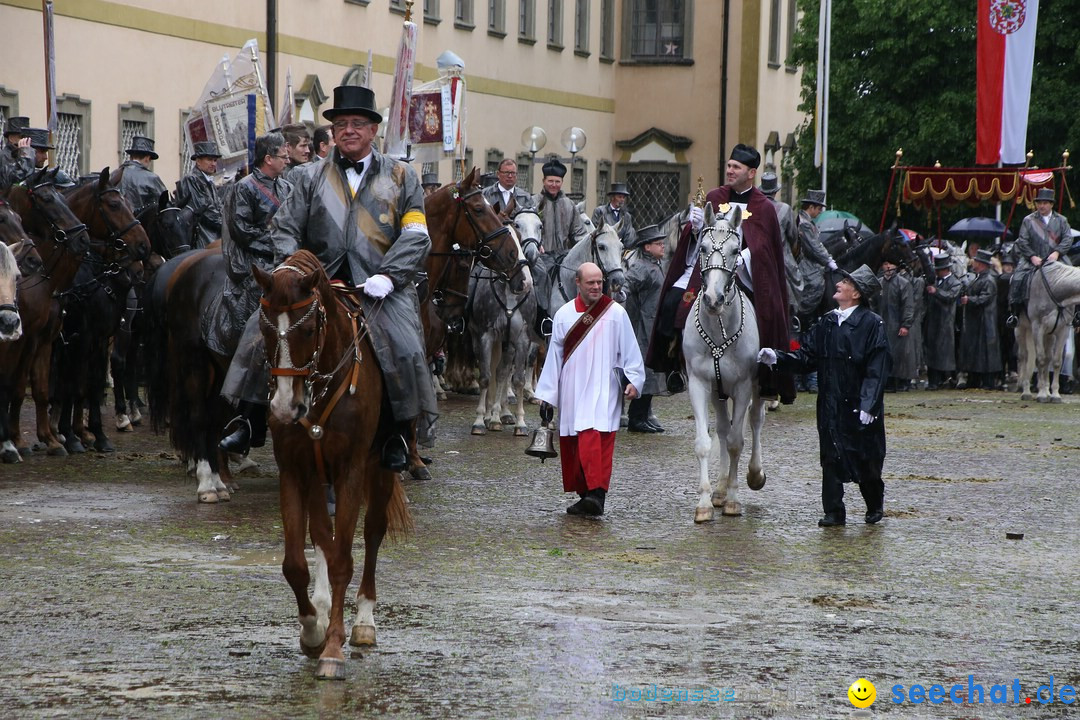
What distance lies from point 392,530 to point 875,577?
314 cm

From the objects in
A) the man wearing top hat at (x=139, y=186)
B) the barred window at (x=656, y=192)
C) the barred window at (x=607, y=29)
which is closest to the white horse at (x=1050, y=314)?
the man wearing top hat at (x=139, y=186)

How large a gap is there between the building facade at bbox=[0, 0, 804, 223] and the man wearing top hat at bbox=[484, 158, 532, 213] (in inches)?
42.8

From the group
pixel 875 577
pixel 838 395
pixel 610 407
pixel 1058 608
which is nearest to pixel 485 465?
pixel 610 407

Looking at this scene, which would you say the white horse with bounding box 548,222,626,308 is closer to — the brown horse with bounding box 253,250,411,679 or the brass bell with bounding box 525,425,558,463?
the brass bell with bounding box 525,425,558,463

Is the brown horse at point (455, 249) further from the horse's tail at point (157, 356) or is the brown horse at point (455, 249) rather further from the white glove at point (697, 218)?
the horse's tail at point (157, 356)

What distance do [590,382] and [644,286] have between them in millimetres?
7470

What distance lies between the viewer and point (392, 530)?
9.08 meters

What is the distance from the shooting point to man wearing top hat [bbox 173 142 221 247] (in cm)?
1755

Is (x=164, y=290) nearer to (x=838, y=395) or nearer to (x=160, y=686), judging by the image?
(x=838, y=395)

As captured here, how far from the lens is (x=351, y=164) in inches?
355

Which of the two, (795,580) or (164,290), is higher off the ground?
(164,290)

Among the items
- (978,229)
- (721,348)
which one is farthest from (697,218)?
(978,229)

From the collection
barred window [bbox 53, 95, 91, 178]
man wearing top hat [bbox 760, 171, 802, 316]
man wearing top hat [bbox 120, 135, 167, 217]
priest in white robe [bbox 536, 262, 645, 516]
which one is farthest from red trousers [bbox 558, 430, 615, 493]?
barred window [bbox 53, 95, 91, 178]

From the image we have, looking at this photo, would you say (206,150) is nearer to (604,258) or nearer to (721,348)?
(604,258)
